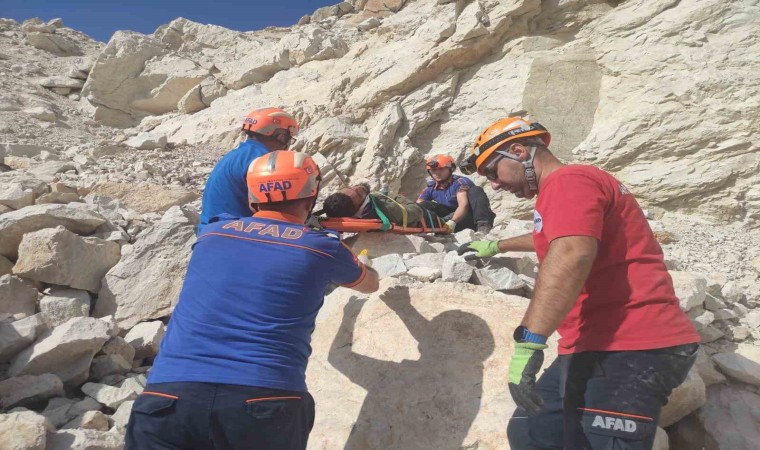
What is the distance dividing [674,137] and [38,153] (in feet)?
37.6

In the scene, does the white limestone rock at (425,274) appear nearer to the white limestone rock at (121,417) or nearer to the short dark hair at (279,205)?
the short dark hair at (279,205)

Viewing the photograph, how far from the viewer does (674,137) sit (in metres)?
7.95

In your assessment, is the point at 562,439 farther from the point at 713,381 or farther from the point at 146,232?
the point at 146,232

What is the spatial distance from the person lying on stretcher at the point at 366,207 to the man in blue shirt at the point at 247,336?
2656 mm

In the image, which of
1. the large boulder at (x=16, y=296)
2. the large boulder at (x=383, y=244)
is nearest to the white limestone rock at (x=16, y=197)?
→ the large boulder at (x=16, y=296)

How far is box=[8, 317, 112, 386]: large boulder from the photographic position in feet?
10.3

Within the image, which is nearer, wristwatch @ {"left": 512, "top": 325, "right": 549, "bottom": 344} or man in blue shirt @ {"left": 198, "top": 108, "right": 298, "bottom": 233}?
wristwatch @ {"left": 512, "top": 325, "right": 549, "bottom": 344}

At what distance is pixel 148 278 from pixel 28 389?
160 centimetres

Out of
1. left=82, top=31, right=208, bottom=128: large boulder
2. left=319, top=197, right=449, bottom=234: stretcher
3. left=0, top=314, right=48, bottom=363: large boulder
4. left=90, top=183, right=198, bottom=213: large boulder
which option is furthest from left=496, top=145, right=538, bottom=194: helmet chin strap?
left=82, top=31, right=208, bottom=128: large boulder

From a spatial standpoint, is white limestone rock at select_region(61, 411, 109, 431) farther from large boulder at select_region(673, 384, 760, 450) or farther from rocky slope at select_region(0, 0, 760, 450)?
large boulder at select_region(673, 384, 760, 450)

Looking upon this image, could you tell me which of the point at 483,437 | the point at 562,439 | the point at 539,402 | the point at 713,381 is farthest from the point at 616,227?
the point at 713,381

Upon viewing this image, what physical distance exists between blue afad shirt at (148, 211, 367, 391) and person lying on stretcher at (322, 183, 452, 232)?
278 centimetres

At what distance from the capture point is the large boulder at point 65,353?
3146 millimetres

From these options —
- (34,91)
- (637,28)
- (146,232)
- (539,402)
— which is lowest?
(539,402)
